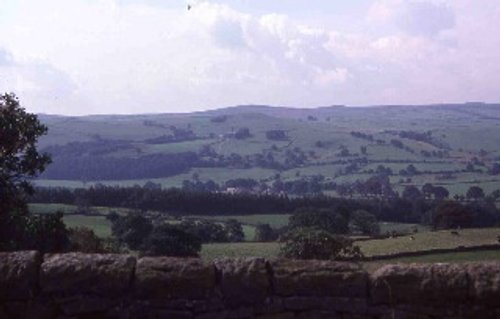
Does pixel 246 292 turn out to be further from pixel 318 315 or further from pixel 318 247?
pixel 318 247

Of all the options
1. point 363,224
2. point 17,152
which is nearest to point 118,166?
point 363,224

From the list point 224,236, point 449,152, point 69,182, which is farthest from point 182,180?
point 224,236

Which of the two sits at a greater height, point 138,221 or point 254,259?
point 254,259

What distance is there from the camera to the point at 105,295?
6.24 metres

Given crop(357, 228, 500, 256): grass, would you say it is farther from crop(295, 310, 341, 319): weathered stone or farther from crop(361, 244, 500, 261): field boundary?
crop(295, 310, 341, 319): weathered stone

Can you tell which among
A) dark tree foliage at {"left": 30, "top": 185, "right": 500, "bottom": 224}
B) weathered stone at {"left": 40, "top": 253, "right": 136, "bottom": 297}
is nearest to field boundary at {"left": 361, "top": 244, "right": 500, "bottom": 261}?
weathered stone at {"left": 40, "top": 253, "right": 136, "bottom": 297}

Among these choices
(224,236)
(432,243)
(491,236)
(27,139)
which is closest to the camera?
(27,139)

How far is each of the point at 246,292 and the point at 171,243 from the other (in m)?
33.0

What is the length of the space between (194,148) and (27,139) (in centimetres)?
13234

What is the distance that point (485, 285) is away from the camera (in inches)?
242

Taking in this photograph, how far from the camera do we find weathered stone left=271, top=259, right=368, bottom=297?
623 cm

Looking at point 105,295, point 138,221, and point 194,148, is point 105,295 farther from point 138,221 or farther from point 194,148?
point 194,148

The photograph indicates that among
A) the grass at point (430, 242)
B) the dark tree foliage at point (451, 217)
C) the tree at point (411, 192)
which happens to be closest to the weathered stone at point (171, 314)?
the grass at point (430, 242)

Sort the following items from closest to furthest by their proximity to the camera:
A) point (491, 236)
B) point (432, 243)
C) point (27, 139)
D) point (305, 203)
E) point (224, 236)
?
1. point (27, 139)
2. point (432, 243)
3. point (491, 236)
4. point (224, 236)
5. point (305, 203)
